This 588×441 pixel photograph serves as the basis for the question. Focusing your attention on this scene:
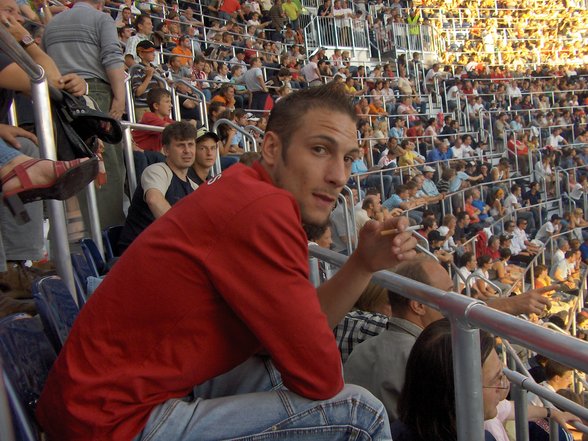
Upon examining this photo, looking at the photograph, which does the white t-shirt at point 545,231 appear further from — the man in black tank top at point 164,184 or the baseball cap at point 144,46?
the man in black tank top at point 164,184

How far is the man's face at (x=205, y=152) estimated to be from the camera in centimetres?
429

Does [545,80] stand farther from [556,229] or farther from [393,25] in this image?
[556,229]

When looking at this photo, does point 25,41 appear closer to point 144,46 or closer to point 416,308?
point 416,308

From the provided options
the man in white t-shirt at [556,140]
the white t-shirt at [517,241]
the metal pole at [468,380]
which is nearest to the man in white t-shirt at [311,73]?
the white t-shirt at [517,241]

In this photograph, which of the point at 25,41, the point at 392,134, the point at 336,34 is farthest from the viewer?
the point at 336,34

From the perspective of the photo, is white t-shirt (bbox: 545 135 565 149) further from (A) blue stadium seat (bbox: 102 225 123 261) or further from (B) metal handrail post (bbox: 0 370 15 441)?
(B) metal handrail post (bbox: 0 370 15 441)

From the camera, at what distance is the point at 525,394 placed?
2096 millimetres

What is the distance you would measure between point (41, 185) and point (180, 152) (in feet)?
6.97

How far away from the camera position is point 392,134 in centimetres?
1259

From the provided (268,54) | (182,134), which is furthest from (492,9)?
(182,134)

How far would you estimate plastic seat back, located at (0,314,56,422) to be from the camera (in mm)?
1273

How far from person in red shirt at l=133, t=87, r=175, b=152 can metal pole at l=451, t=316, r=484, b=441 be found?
3897mm

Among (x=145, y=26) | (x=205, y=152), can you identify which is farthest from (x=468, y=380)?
(x=145, y=26)

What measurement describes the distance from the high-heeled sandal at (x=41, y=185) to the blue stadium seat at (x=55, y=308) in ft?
0.59
